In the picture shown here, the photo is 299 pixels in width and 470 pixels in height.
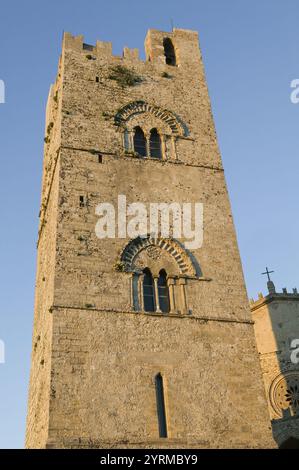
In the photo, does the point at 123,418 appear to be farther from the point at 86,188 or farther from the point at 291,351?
the point at 291,351

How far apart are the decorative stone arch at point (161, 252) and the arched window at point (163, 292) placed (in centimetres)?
32

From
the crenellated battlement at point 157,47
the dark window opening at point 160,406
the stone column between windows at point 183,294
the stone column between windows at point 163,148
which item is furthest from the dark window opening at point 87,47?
the dark window opening at point 160,406

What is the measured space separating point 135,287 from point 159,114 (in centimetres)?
632

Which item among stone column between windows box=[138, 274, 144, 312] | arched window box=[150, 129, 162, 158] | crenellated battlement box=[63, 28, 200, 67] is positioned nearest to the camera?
stone column between windows box=[138, 274, 144, 312]

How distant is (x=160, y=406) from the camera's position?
12.5m

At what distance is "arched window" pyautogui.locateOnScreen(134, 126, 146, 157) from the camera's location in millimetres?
16891

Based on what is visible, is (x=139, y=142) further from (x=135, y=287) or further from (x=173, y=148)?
(x=135, y=287)

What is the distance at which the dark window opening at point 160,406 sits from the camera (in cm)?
1217

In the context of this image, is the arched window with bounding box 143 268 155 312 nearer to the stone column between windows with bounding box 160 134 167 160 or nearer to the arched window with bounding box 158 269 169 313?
the arched window with bounding box 158 269 169 313

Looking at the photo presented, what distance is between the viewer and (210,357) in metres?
13.5

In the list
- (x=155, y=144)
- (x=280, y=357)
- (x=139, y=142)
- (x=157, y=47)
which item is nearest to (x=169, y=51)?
(x=157, y=47)

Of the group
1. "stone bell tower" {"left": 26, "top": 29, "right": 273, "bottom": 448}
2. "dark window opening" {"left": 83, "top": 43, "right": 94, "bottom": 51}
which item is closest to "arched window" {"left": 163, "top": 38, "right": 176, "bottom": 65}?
"stone bell tower" {"left": 26, "top": 29, "right": 273, "bottom": 448}

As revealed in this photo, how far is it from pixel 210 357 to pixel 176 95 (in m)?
9.08

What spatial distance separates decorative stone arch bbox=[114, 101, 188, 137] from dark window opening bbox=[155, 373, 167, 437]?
7951 millimetres
